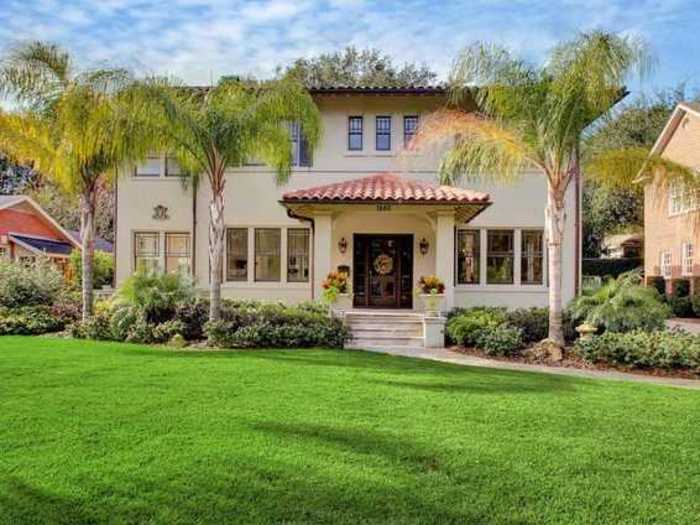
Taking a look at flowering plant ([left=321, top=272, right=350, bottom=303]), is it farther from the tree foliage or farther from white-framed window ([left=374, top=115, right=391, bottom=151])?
the tree foliage

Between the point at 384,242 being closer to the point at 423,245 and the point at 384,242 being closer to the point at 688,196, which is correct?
the point at 423,245

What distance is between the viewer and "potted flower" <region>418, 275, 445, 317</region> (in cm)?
1523

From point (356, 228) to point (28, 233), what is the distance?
23.5 meters

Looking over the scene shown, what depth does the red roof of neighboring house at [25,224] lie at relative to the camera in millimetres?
31809

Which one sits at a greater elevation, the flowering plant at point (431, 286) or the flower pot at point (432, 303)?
the flowering plant at point (431, 286)

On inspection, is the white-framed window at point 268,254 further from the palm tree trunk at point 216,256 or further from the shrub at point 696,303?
the shrub at point 696,303

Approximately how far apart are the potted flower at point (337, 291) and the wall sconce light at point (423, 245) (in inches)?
138

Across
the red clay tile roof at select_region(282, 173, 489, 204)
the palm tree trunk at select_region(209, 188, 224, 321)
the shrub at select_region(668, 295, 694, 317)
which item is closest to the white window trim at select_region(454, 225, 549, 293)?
the red clay tile roof at select_region(282, 173, 489, 204)

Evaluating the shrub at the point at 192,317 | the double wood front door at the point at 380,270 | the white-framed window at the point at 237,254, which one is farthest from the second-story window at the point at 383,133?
the shrub at the point at 192,317

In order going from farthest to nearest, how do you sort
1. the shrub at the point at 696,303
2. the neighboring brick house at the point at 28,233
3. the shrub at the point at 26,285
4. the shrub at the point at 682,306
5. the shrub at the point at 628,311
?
the neighboring brick house at the point at 28,233
the shrub at the point at 682,306
the shrub at the point at 696,303
the shrub at the point at 26,285
the shrub at the point at 628,311

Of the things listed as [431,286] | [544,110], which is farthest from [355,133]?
[544,110]

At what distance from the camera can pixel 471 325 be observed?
14023 mm

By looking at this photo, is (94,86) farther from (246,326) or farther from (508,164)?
(508,164)

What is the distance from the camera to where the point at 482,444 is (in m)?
6.28
